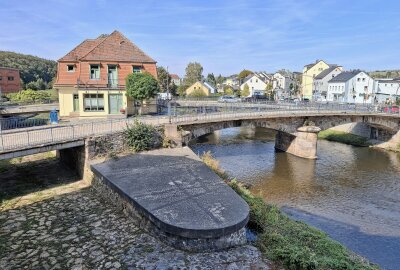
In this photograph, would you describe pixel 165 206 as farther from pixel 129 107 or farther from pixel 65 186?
pixel 129 107

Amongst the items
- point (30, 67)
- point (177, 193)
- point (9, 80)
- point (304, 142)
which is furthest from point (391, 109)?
point (30, 67)

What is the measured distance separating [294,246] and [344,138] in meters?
37.9

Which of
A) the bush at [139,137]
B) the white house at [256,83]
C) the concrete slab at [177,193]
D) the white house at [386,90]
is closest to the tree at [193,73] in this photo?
the white house at [256,83]

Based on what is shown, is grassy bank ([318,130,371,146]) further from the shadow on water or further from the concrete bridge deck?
the shadow on water

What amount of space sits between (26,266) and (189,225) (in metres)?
5.05

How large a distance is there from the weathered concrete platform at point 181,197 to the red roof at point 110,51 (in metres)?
17.4

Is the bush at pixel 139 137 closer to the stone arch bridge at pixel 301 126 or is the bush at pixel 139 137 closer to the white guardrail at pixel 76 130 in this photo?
the white guardrail at pixel 76 130

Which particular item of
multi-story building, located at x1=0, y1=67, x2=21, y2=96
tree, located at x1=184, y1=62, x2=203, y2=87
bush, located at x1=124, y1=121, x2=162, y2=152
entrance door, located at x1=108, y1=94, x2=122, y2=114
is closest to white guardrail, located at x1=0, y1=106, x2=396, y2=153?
bush, located at x1=124, y1=121, x2=162, y2=152

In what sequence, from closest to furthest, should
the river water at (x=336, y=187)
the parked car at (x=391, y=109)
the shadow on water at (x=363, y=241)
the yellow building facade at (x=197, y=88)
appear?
1. the shadow on water at (x=363, y=241)
2. the river water at (x=336, y=187)
3. the parked car at (x=391, y=109)
4. the yellow building facade at (x=197, y=88)

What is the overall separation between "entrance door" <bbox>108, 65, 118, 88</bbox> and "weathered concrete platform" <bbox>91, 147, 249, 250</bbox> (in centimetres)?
1595

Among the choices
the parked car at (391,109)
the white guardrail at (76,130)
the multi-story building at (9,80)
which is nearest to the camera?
A: the white guardrail at (76,130)

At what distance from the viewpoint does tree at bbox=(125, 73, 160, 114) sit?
2998 cm

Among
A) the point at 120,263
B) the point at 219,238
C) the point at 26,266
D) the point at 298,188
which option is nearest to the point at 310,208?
the point at 298,188

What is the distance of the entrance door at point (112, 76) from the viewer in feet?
105
